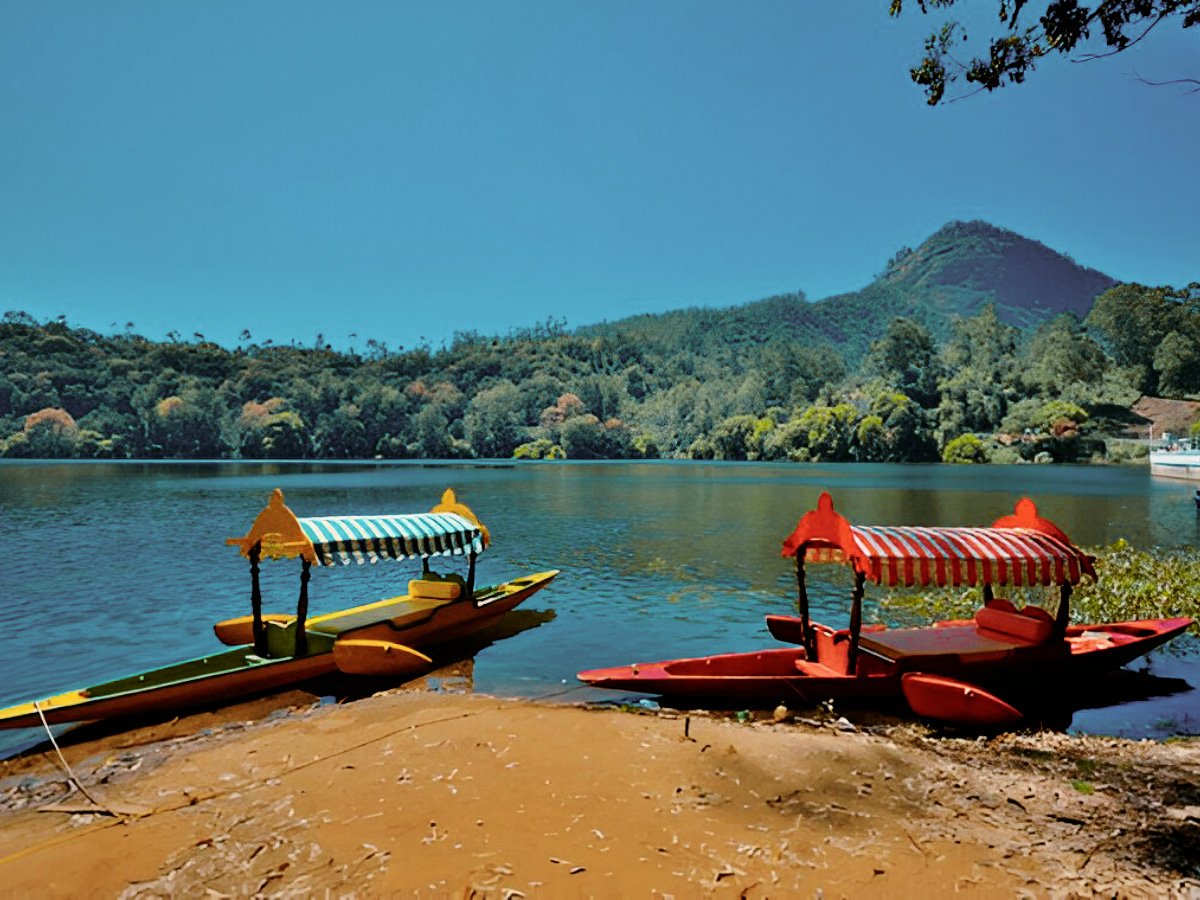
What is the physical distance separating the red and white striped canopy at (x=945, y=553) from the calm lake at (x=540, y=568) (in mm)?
2481

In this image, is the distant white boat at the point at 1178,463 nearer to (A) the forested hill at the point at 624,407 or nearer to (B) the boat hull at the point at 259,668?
(A) the forested hill at the point at 624,407

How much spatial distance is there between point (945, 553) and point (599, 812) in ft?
23.9

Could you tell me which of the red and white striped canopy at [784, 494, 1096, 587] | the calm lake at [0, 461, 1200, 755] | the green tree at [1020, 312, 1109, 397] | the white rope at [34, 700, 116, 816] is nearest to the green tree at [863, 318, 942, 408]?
the green tree at [1020, 312, 1109, 397]

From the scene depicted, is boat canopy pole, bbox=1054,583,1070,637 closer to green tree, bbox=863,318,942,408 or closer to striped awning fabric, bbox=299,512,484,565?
striped awning fabric, bbox=299,512,484,565

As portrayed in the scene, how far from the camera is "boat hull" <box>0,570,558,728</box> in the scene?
10.6 meters

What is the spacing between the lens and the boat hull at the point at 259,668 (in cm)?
1061

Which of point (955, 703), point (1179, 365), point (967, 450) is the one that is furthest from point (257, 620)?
point (1179, 365)

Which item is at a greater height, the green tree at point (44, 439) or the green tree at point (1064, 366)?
the green tree at point (1064, 366)

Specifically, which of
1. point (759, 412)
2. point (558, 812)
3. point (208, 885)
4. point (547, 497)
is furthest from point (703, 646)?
point (759, 412)

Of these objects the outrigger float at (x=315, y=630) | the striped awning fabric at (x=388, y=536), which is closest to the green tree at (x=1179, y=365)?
the outrigger float at (x=315, y=630)

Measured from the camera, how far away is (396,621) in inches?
582

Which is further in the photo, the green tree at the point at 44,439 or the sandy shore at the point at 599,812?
the green tree at the point at 44,439

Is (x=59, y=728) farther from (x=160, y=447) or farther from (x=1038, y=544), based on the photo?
(x=160, y=447)

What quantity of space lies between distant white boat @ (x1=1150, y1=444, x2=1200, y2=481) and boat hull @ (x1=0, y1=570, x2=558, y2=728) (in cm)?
8279
